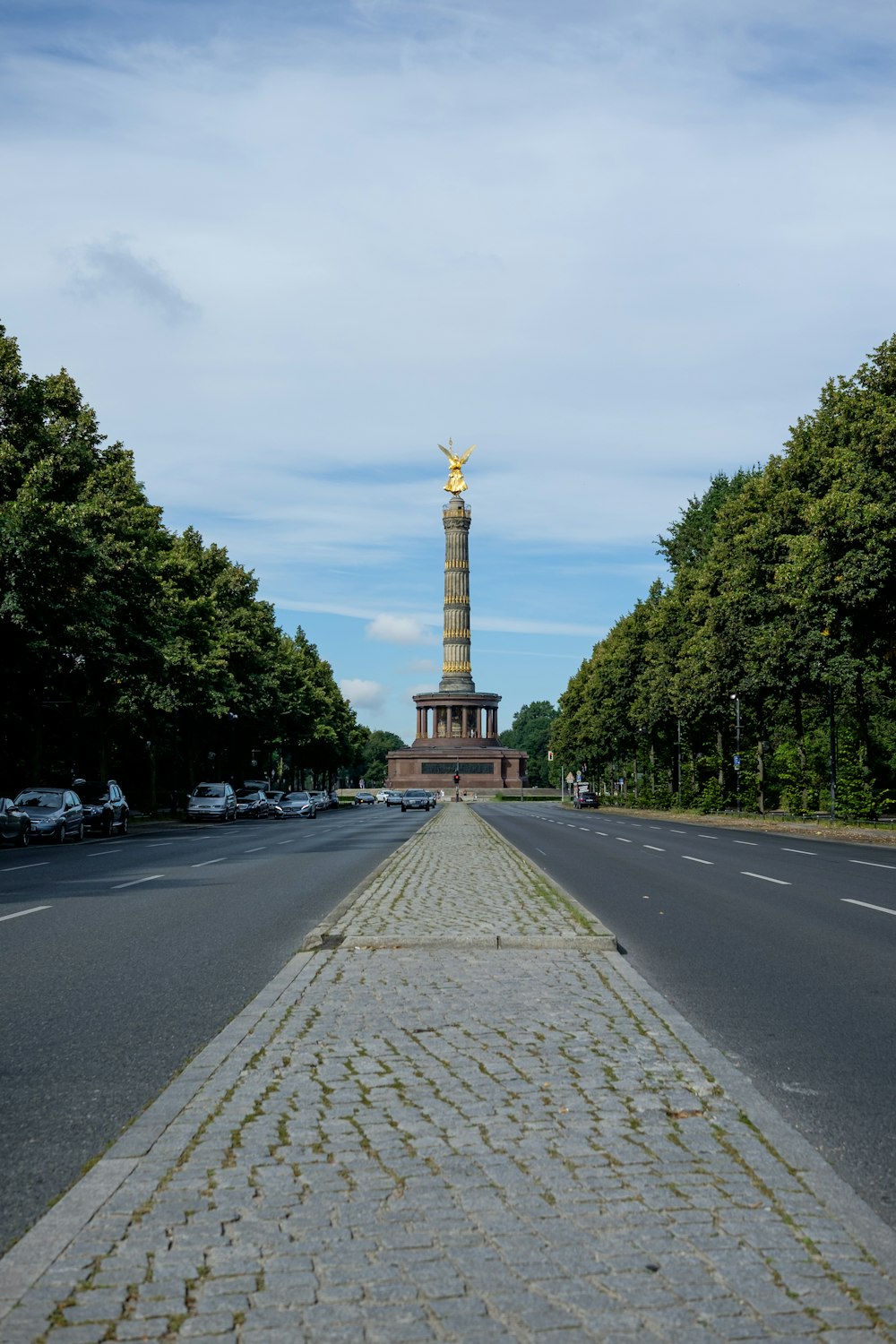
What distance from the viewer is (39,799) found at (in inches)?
1372

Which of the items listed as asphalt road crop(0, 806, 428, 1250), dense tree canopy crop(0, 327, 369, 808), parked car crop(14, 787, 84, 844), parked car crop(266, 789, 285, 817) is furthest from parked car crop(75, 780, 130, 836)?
parked car crop(266, 789, 285, 817)

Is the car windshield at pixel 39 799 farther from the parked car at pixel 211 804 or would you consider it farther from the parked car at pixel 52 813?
the parked car at pixel 211 804

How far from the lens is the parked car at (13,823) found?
1236 inches

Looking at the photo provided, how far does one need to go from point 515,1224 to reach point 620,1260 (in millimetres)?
402

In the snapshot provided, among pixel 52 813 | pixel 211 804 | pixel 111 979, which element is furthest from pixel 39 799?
pixel 111 979

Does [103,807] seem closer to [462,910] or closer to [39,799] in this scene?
[39,799]

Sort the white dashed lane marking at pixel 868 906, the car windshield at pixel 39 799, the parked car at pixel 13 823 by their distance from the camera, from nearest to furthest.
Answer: the white dashed lane marking at pixel 868 906 → the parked car at pixel 13 823 → the car windshield at pixel 39 799

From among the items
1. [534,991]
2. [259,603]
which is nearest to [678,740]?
[259,603]

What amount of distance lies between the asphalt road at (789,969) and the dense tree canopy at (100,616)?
16188 millimetres

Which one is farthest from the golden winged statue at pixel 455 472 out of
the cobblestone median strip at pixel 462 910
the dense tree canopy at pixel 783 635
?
→ the cobblestone median strip at pixel 462 910

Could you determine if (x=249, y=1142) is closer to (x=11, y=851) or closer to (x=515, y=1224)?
(x=515, y=1224)

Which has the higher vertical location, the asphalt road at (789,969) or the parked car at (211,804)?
the parked car at (211,804)

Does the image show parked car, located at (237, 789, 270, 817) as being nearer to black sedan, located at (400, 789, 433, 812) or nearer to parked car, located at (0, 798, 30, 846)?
black sedan, located at (400, 789, 433, 812)

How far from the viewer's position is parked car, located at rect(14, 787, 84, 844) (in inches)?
1332
